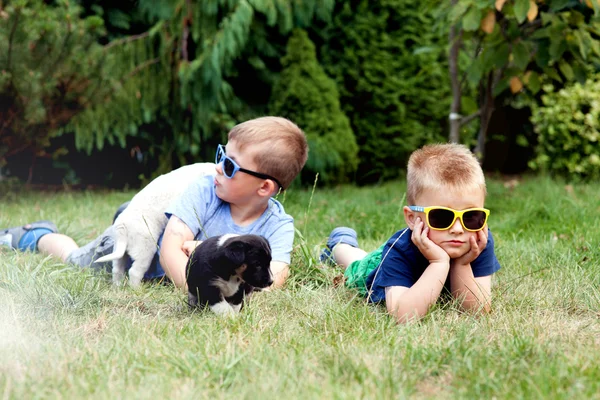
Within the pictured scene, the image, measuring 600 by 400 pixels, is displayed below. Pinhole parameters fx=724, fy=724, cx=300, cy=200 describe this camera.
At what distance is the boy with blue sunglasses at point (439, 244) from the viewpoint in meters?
2.86

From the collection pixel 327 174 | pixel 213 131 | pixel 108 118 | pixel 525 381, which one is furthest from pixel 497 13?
pixel 525 381

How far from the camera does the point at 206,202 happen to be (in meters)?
3.52

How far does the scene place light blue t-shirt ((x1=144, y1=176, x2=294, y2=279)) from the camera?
346 centimetres

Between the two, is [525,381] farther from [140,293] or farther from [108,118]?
[108,118]

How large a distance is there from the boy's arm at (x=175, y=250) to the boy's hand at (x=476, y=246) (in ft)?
4.12

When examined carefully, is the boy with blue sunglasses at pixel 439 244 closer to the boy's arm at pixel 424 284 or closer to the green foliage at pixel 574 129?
the boy's arm at pixel 424 284

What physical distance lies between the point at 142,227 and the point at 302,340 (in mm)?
1303

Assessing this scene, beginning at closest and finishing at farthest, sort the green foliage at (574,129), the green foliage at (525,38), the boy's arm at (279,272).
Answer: the boy's arm at (279,272) < the green foliage at (525,38) < the green foliage at (574,129)

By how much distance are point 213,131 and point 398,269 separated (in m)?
5.16

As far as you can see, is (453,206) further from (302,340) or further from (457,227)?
(302,340)

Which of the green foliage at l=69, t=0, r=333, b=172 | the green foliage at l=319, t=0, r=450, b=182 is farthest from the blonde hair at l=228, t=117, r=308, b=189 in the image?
the green foliage at l=319, t=0, r=450, b=182

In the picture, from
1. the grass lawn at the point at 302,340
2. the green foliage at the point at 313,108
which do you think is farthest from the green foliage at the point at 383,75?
the grass lawn at the point at 302,340

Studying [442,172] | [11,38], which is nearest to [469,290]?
[442,172]

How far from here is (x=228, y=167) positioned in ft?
11.1
